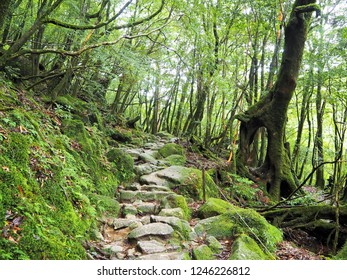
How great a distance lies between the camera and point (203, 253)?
13.3 ft

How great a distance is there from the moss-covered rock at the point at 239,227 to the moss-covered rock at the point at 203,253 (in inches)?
28.1

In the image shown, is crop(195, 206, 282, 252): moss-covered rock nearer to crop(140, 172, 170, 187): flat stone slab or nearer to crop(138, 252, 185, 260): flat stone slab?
crop(138, 252, 185, 260): flat stone slab

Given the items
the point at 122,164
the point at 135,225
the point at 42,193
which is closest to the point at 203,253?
the point at 135,225

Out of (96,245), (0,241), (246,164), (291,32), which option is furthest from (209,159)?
(0,241)

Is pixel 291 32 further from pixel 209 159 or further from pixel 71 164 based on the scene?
pixel 71 164

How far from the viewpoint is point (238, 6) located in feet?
34.9

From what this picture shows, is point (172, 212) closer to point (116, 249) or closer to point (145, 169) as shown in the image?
point (116, 249)

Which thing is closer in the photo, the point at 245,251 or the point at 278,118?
the point at 245,251

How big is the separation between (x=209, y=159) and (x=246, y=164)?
180cm

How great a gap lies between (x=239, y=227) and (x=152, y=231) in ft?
4.93

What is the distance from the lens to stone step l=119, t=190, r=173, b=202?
6.39 metres

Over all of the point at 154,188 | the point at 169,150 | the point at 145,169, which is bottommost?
the point at 154,188

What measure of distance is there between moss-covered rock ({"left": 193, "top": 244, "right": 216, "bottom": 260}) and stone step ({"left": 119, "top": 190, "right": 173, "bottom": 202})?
2.34 metres
